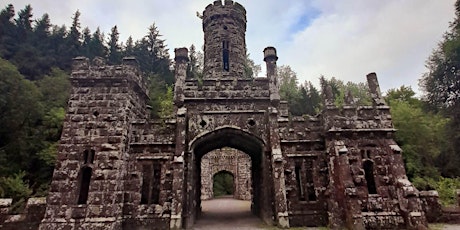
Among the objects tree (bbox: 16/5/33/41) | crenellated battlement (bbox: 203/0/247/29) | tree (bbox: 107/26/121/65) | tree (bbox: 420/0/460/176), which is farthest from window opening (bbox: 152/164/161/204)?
tree (bbox: 16/5/33/41)

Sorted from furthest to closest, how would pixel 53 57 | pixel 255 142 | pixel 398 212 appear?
pixel 53 57
pixel 255 142
pixel 398 212

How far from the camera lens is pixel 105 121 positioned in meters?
11.0

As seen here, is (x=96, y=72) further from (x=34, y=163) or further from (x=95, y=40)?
(x=95, y=40)

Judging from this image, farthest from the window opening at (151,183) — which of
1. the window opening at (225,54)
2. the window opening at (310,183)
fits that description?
the window opening at (225,54)

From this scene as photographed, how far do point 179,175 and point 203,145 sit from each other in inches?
109

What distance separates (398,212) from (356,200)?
187cm

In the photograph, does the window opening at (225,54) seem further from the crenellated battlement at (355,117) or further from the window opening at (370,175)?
the window opening at (370,175)

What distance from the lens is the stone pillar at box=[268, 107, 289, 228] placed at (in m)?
10.6

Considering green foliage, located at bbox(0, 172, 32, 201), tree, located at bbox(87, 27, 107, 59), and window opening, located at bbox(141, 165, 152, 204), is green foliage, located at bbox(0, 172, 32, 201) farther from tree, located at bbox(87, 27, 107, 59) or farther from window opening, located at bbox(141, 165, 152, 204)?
tree, located at bbox(87, 27, 107, 59)

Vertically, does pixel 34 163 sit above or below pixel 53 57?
below

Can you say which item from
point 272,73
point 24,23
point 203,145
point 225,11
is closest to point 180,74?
point 203,145

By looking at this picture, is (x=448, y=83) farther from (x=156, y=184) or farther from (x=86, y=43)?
(x=86, y=43)

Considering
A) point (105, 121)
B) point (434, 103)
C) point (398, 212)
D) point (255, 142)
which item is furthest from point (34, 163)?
point (434, 103)

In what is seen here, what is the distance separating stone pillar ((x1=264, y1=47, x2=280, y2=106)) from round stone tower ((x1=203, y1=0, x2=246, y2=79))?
3.05 m
